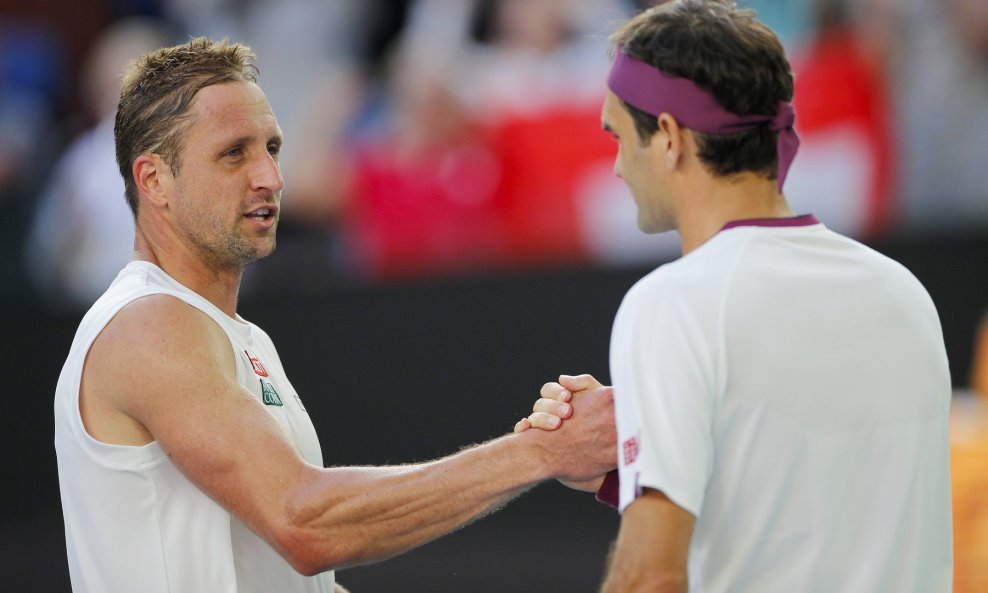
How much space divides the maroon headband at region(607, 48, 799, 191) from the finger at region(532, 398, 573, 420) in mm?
880

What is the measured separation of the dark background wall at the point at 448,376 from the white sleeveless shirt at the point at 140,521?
361 cm

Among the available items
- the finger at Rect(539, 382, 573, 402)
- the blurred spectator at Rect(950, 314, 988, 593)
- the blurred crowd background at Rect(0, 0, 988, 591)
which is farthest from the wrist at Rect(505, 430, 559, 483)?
the blurred crowd background at Rect(0, 0, 988, 591)

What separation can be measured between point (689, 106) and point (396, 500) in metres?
1.18

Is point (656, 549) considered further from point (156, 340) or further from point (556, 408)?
point (156, 340)

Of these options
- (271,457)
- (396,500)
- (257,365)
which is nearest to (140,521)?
(271,457)

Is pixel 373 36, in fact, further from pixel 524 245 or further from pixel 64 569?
pixel 64 569

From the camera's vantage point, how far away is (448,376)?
7.02 meters

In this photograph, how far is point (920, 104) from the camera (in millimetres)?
6734

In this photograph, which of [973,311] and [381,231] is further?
[381,231]

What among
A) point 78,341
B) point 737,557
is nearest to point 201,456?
point 78,341

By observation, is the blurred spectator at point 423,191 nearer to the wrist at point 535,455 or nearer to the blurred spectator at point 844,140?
the blurred spectator at point 844,140

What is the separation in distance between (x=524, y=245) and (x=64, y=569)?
310 cm

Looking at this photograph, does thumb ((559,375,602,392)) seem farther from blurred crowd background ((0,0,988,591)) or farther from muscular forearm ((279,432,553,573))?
blurred crowd background ((0,0,988,591))

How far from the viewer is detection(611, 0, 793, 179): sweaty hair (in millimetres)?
2500
